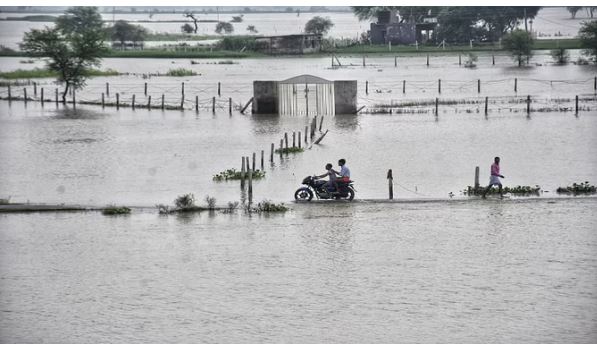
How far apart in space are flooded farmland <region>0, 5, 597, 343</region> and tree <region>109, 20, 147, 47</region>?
10208 centimetres

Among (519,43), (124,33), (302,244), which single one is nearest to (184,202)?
(302,244)

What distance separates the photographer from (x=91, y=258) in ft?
72.8

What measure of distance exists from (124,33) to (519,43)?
2786 inches

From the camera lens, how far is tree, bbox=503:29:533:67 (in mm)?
100688

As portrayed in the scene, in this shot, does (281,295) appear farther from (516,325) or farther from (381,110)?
(381,110)

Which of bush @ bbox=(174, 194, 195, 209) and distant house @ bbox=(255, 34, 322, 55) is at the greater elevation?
distant house @ bbox=(255, 34, 322, 55)

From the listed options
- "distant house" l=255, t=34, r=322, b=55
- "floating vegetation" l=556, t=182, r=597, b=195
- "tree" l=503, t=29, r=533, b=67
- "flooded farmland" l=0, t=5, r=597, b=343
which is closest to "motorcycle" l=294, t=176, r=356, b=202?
"flooded farmland" l=0, t=5, r=597, b=343

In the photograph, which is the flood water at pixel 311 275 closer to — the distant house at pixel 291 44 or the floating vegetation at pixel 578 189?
the floating vegetation at pixel 578 189

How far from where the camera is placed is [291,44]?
422ft

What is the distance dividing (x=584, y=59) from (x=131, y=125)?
65414mm

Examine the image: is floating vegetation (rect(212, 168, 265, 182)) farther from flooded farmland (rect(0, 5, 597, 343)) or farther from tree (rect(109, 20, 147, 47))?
tree (rect(109, 20, 147, 47))

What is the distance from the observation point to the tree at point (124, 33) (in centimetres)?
14625

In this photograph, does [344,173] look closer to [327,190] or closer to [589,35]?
[327,190]

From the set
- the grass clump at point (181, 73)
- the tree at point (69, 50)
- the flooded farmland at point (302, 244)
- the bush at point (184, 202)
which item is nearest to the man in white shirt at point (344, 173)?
the flooded farmland at point (302, 244)
